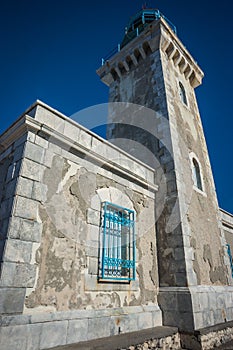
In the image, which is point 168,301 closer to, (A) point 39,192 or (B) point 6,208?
(A) point 39,192

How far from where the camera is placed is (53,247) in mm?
3281

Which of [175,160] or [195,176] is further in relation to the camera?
[195,176]

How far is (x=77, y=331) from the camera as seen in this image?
316 cm

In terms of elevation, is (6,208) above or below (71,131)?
below

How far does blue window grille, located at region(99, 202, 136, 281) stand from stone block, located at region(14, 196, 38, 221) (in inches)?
53.7

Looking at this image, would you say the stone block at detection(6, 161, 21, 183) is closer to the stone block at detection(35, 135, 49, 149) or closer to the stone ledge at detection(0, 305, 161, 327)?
the stone block at detection(35, 135, 49, 149)

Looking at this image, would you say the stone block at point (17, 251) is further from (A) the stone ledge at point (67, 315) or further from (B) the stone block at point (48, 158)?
(B) the stone block at point (48, 158)

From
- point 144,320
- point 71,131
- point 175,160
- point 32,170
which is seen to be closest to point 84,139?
point 71,131

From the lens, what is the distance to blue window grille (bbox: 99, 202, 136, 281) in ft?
13.2

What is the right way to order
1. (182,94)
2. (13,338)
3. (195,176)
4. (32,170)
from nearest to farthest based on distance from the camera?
(13,338), (32,170), (195,176), (182,94)

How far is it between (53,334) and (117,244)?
1.89 meters

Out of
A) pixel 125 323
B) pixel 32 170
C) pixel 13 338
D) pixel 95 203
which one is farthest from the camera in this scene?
pixel 95 203

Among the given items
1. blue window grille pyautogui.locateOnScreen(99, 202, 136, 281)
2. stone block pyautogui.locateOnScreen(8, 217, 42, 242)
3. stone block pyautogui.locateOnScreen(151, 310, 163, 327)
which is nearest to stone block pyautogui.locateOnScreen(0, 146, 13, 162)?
stone block pyautogui.locateOnScreen(8, 217, 42, 242)

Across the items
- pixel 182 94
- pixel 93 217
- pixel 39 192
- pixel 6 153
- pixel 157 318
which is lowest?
pixel 157 318
